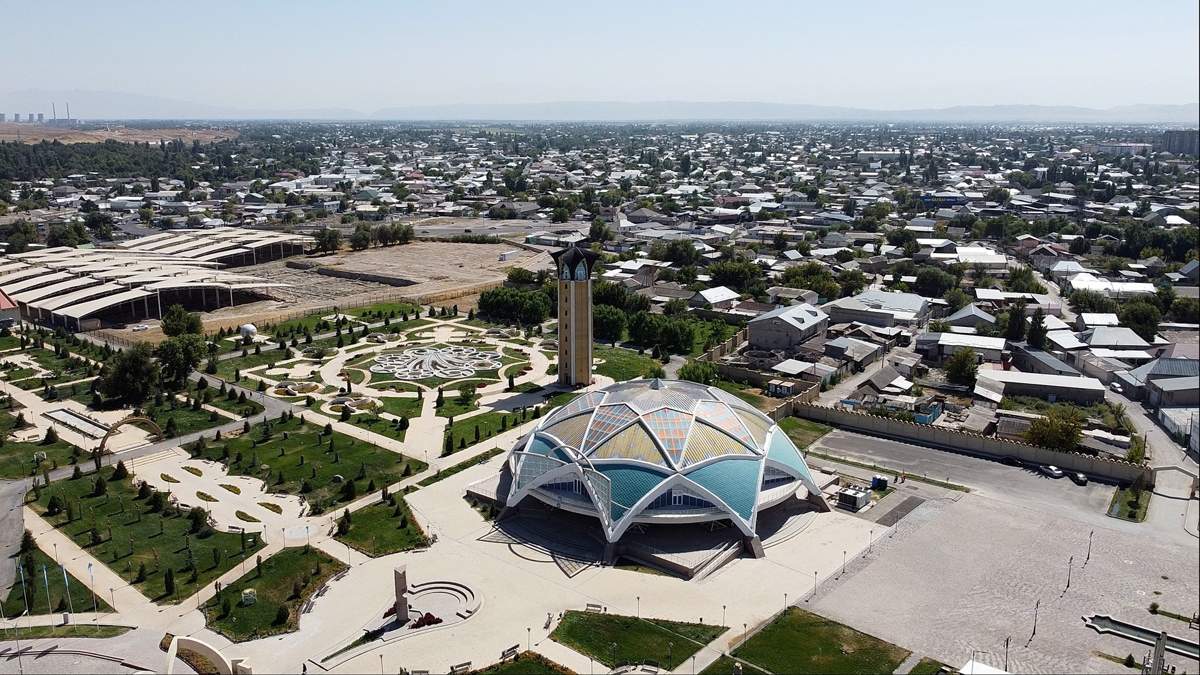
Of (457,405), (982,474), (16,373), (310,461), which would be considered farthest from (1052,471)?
(16,373)

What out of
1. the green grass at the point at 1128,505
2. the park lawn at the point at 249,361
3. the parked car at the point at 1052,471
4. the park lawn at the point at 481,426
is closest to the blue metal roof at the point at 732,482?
the park lawn at the point at 481,426

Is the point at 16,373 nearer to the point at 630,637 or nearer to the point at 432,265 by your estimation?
the point at 432,265

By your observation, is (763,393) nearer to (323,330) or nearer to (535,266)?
(323,330)

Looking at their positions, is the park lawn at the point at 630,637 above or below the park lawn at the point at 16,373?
below

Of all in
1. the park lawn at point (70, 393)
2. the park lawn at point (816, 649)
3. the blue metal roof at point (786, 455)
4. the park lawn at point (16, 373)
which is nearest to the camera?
the park lawn at point (816, 649)

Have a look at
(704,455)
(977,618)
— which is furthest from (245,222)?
(977,618)

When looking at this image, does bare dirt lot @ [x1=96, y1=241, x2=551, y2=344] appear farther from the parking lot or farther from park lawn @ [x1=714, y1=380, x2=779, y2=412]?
the parking lot

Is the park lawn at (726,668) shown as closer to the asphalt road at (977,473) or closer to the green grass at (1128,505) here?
the asphalt road at (977,473)
